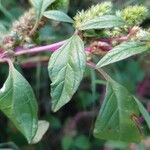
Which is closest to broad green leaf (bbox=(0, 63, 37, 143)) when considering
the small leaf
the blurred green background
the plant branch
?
the plant branch

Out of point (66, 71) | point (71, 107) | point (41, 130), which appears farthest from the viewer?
point (71, 107)

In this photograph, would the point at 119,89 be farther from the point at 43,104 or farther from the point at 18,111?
the point at 43,104

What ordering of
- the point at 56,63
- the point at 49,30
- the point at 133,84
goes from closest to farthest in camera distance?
the point at 56,63 < the point at 49,30 < the point at 133,84

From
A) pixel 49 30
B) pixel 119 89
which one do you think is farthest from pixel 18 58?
pixel 49 30

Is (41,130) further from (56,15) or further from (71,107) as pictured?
(71,107)

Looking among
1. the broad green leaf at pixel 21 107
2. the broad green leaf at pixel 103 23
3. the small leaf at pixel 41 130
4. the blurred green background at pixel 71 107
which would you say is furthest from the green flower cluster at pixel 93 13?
the blurred green background at pixel 71 107

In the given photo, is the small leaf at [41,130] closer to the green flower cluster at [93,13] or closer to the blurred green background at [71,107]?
the green flower cluster at [93,13]

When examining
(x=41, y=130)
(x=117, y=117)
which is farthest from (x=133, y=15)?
(x=41, y=130)
